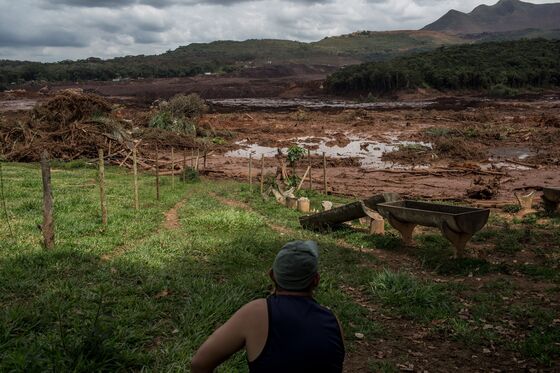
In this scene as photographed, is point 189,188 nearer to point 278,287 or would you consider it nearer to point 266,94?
point 278,287

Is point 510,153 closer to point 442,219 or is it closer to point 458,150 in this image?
point 458,150

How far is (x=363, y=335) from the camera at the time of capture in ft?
19.7

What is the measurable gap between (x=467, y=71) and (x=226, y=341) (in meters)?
66.7

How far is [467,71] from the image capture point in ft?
208

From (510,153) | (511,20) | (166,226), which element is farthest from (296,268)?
(511,20)

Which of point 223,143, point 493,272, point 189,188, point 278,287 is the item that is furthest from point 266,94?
point 278,287

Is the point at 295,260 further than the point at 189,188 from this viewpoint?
No

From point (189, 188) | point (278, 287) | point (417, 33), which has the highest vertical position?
point (417, 33)

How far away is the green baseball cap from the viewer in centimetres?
286

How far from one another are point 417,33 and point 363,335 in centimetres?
18360

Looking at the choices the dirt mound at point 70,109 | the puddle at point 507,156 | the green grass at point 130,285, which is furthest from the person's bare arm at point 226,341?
the dirt mound at point 70,109

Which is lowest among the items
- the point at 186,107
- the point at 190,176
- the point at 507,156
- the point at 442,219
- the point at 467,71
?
the point at 190,176

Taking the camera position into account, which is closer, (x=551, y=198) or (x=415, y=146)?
(x=551, y=198)

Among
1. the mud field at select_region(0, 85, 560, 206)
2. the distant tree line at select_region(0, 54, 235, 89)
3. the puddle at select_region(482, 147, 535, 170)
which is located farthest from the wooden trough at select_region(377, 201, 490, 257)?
the distant tree line at select_region(0, 54, 235, 89)
